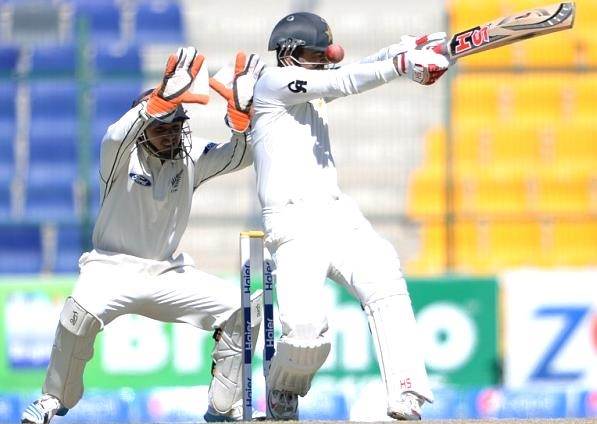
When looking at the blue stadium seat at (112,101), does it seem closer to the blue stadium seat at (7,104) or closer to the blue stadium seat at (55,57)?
the blue stadium seat at (55,57)

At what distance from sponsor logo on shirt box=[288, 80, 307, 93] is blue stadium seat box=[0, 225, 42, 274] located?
5.12 metres

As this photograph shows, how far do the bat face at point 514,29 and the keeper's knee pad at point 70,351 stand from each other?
80.4 inches

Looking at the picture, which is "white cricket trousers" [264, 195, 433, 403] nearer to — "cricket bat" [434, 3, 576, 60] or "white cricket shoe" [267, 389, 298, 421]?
"white cricket shoe" [267, 389, 298, 421]

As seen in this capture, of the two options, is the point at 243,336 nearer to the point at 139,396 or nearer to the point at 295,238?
the point at 295,238

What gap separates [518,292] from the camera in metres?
10.8

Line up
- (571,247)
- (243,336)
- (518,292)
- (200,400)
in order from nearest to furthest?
(243,336) → (200,400) → (518,292) → (571,247)

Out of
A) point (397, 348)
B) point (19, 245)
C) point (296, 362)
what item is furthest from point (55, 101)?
point (397, 348)

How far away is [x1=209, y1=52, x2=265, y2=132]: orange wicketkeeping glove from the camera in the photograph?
6.89m

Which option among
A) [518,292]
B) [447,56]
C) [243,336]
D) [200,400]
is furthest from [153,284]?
[518,292]

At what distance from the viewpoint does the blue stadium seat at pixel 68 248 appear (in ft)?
36.2

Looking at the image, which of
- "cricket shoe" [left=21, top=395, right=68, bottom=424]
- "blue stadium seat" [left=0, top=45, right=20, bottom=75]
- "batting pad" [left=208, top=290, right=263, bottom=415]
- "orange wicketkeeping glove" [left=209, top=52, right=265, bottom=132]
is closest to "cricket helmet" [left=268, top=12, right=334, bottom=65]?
"orange wicketkeeping glove" [left=209, top=52, right=265, bottom=132]

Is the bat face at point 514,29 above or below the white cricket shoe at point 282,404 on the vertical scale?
above

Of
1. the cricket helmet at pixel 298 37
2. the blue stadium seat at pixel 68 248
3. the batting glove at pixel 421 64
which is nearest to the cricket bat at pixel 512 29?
the batting glove at pixel 421 64

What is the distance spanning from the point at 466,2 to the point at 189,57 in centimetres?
742
